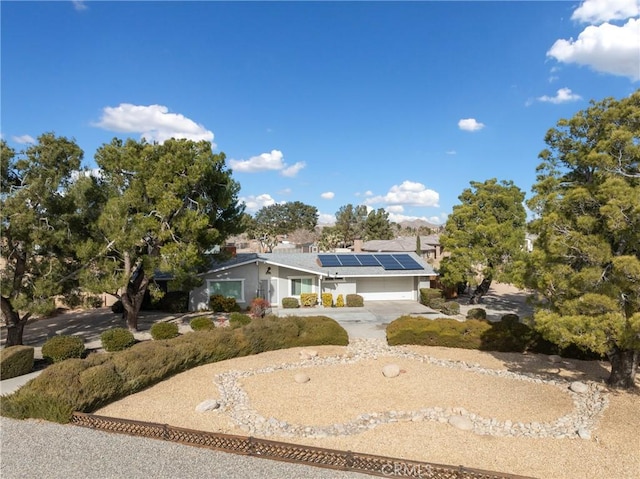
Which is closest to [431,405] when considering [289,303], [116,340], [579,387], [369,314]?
[579,387]

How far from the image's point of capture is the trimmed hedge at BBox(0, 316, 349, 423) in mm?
9953

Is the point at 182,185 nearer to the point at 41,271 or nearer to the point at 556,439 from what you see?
the point at 41,271

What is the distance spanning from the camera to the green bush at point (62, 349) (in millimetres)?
14523

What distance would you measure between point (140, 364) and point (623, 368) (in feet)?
51.3

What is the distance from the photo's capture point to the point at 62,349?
14.6 meters

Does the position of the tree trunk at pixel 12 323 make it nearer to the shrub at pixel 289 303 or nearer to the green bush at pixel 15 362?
the green bush at pixel 15 362

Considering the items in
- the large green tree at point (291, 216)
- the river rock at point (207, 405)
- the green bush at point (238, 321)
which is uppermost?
the large green tree at point (291, 216)

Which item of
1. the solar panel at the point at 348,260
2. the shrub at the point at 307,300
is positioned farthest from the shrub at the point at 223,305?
the solar panel at the point at 348,260

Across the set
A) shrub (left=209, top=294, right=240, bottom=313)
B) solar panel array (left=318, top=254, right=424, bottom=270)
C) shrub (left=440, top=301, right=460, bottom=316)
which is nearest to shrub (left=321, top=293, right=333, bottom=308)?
solar panel array (left=318, top=254, right=424, bottom=270)

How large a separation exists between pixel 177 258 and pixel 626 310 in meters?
17.7

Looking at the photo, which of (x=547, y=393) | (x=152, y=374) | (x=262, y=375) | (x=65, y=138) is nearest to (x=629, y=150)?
(x=547, y=393)

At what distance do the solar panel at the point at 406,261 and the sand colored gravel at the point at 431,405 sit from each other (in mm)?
13328

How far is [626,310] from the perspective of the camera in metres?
11.1

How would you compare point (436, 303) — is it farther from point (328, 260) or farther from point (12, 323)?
point (12, 323)
